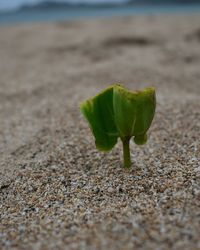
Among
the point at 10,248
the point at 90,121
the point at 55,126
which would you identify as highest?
the point at 90,121

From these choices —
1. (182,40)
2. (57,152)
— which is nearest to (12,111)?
(57,152)

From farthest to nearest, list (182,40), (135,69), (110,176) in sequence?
(182,40)
(135,69)
(110,176)

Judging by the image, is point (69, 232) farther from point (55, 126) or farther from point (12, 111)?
point (12, 111)

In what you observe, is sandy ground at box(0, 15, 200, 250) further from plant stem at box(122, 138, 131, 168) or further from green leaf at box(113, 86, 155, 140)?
green leaf at box(113, 86, 155, 140)

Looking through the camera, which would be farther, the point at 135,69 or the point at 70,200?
the point at 135,69

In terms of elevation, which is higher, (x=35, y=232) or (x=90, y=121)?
(x=90, y=121)

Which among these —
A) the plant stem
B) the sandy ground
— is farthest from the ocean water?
the plant stem

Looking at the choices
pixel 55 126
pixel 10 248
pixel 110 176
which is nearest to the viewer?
pixel 10 248
